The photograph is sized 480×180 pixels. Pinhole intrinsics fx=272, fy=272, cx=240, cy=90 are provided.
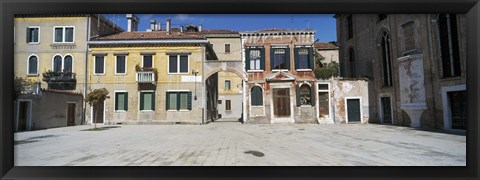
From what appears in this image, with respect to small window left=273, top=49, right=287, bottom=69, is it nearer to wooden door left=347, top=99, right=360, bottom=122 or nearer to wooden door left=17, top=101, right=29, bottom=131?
wooden door left=347, top=99, right=360, bottom=122

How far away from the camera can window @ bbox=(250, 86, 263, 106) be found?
17845 mm

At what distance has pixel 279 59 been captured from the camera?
18156 mm

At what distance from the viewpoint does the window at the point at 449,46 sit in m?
11.2

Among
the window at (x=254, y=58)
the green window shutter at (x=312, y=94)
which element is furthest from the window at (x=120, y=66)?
the green window shutter at (x=312, y=94)

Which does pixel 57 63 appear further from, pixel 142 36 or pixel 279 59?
pixel 279 59

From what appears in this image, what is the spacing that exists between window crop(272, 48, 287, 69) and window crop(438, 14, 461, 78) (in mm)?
8534

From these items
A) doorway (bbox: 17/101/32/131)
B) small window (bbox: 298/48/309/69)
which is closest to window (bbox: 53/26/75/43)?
doorway (bbox: 17/101/32/131)

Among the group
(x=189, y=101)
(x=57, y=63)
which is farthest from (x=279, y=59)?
(x=57, y=63)

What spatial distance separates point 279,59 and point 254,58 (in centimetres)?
167

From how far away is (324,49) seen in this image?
23.6 meters

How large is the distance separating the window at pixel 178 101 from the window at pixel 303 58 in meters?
7.42

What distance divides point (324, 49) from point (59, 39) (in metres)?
19.8
